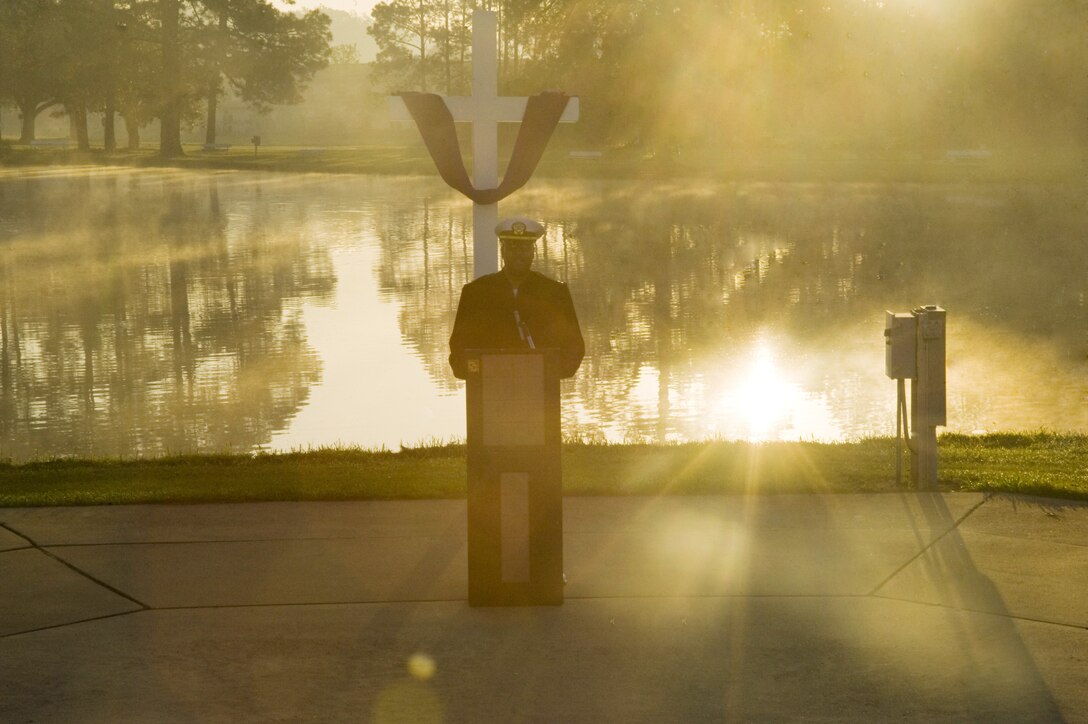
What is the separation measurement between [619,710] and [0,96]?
10737cm

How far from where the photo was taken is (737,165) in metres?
63.0

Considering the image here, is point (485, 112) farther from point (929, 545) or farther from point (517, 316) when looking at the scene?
point (929, 545)

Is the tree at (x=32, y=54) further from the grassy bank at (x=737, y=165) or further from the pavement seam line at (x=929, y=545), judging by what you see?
the pavement seam line at (x=929, y=545)

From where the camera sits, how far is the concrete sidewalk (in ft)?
19.7

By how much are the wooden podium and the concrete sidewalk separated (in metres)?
0.18

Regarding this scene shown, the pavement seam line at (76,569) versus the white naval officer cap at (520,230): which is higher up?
the white naval officer cap at (520,230)

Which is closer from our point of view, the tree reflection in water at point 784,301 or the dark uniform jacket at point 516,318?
the dark uniform jacket at point 516,318

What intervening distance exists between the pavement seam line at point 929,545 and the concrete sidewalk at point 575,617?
0.02 metres

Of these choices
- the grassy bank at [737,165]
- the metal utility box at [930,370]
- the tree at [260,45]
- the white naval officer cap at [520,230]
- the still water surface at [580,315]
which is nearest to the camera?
the white naval officer cap at [520,230]

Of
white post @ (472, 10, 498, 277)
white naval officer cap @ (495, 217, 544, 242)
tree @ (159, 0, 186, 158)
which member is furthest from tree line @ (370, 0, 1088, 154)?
tree @ (159, 0, 186, 158)

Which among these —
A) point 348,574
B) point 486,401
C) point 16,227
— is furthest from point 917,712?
point 16,227

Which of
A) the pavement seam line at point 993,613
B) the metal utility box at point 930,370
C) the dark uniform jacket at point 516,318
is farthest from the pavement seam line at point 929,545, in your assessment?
the dark uniform jacket at point 516,318

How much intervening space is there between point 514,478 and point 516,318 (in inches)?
30.4

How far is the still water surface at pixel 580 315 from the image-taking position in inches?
584
